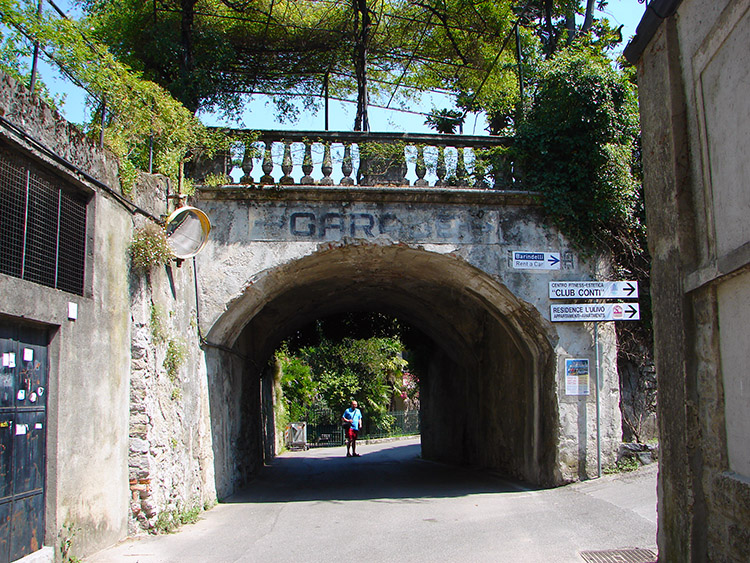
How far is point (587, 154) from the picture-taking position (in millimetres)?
9898

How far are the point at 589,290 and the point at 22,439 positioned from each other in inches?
297

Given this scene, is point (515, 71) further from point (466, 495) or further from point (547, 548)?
point (547, 548)

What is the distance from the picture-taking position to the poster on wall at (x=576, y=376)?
962cm

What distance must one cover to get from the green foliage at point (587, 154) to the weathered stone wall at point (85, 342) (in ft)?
20.1

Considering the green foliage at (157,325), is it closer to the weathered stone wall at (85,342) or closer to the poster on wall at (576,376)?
the weathered stone wall at (85,342)

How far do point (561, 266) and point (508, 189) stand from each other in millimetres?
1393

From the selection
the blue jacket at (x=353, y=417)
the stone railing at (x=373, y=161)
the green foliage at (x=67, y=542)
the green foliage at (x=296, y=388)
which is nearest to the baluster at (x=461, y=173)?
the stone railing at (x=373, y=161)

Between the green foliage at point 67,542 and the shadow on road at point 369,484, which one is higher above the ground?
the green foliage at point 67,542

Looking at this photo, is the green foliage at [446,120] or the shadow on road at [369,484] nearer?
the shadow on road at [369,484]

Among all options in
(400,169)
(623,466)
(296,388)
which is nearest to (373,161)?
(400,169)

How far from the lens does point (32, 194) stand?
5418 mm

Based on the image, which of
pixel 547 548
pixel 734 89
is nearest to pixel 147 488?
pixel 547 548

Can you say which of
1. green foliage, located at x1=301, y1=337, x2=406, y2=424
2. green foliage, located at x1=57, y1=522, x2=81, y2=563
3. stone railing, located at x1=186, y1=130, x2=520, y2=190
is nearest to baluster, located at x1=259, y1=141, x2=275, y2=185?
stone railing, located at x1=186, y1=130, x2=520, y2=190

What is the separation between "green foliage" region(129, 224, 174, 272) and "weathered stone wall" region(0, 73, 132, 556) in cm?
14
